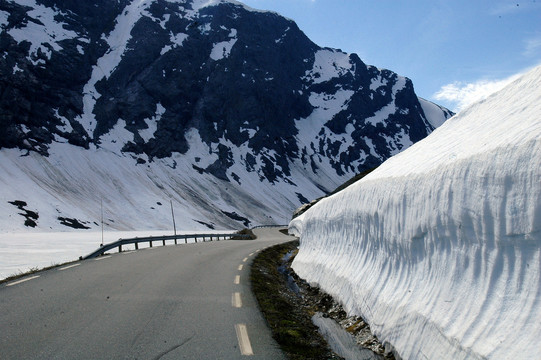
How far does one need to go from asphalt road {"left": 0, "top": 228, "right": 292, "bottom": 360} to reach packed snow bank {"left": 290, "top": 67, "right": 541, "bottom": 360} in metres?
1.90

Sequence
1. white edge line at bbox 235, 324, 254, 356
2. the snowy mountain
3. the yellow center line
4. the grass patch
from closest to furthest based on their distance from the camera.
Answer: white edge line at bbox 235, 324, 254, 356 < the grass patch < the yellow center line < the snowy mountain

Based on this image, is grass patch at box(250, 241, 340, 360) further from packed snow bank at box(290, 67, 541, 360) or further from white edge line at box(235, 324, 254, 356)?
packed snow bank at box(290, 67, 541, 360)

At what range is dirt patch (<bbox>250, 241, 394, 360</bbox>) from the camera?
613 cm

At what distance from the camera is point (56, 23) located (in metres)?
129

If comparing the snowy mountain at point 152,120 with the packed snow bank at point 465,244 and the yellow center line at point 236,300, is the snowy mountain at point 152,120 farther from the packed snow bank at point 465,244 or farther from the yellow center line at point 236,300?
the packed snow bank at point 465,244

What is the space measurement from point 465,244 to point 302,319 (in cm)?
391

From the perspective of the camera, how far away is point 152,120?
424 feet

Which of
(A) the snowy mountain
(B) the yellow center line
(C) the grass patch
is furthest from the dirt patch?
(A) the snowy mountain

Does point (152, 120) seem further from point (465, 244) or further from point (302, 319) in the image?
point (465, 244)

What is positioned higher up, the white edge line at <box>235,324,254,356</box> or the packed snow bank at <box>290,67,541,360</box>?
the packed snow bank at <box>290,67,541,360</box>

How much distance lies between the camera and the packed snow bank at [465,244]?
4.33m

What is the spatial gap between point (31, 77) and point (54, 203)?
5019cm

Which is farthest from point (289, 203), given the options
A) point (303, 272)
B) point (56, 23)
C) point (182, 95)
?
point (303, 272)

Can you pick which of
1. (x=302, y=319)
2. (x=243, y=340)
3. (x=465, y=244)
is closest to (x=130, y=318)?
(x=243, y=340)
